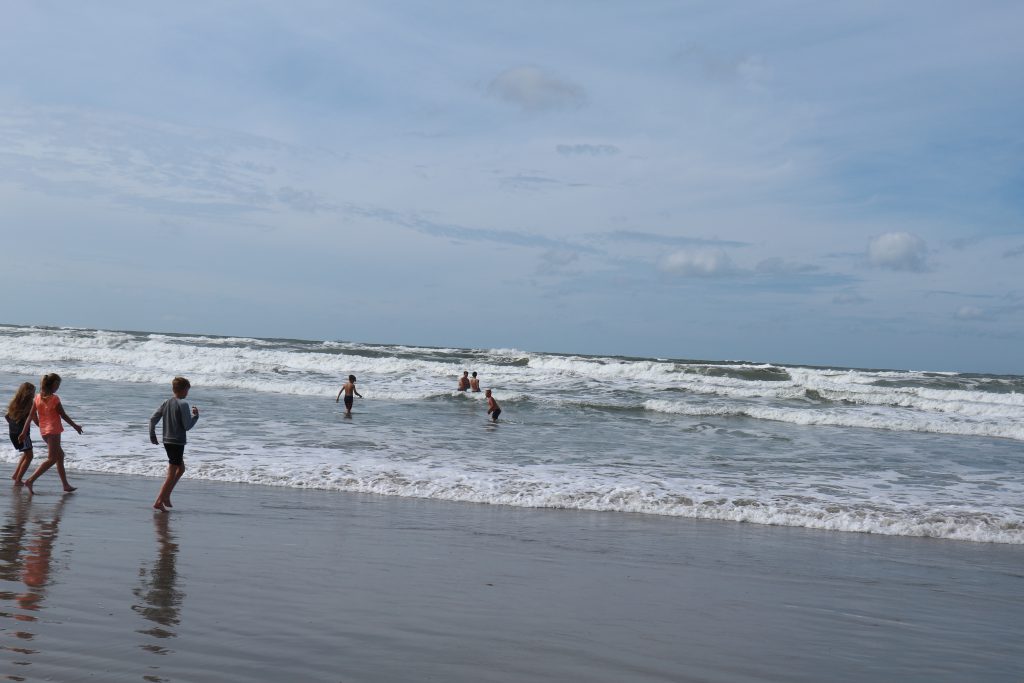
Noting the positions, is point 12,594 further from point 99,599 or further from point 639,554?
point 639,554

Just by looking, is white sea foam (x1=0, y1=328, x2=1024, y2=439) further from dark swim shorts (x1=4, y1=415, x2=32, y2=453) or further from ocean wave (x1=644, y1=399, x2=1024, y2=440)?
dark swim shorts (x1=4, y1=415, x2=32, y2=453)

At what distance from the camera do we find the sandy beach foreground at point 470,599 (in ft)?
16.5

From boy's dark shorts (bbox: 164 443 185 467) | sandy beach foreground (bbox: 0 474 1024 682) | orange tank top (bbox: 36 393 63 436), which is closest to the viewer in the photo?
sandy beach foreground (bbox: 0 474 1024 682)

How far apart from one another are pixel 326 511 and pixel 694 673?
629 centimetres

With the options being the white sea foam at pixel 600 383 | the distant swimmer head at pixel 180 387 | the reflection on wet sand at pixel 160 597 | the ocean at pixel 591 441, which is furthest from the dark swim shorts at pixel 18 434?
the white sea foam at pixel 600 383

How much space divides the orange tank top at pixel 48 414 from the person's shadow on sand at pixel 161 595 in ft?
12.8

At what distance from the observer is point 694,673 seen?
5.07 meters

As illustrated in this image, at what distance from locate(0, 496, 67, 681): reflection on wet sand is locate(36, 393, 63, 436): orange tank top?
3.51 ft

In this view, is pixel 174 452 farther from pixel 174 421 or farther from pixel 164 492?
pixel 164 492

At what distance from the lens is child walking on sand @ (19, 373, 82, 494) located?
424 inches

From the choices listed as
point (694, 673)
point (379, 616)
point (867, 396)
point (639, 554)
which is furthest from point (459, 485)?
point (867, 396)

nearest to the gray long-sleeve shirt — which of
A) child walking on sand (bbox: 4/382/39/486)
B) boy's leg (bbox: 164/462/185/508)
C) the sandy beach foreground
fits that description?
boy's leg (bbox: 164/462/185/508)

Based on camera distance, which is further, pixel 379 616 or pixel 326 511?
pixel 326 511

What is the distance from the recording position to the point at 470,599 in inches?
258
